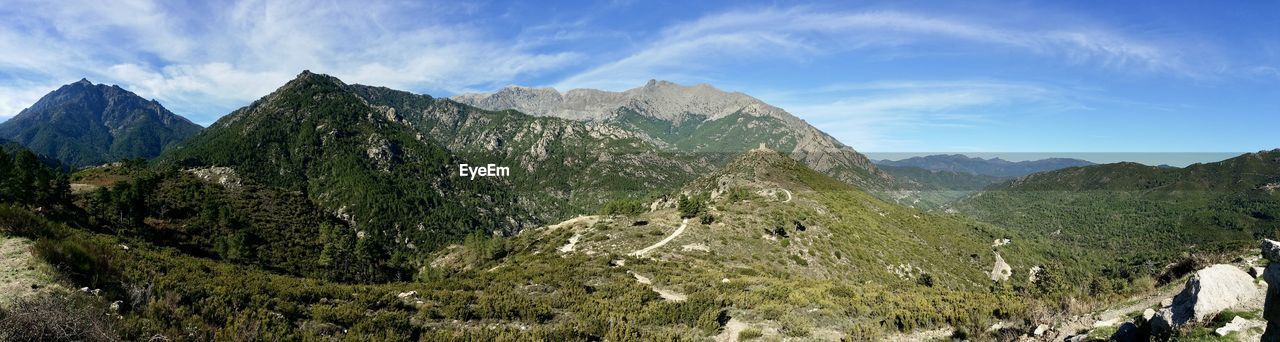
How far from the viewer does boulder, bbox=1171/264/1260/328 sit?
35.9 feet

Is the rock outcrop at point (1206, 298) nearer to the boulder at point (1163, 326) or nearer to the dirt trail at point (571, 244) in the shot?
the boulder at point (1163, 326)

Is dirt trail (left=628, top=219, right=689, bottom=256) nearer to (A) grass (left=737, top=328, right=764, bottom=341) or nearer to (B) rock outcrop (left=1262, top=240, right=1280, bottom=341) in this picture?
(A) grass (left=737, top=328, right=764, bottom=341)

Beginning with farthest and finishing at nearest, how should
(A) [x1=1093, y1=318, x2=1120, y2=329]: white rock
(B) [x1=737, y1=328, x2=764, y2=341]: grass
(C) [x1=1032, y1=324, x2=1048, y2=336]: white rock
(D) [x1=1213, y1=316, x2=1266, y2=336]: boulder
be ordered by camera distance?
(B) [x1=737, y1=328, x2=764, y2=341]: grass → (C) [x1=1032, y1=324, x2=1048, y2=336]: white rock → (A) [x1=1093, y1=318, x2=1120, y2=329]: white rock → (D) [x1=1213, y1=316, x2=1266, y2=336]: boulder

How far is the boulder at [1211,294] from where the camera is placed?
1095 cm

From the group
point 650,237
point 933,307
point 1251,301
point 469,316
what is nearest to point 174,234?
point 650,237

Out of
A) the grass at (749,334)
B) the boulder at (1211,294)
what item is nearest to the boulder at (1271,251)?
the boulder at (1211,294)

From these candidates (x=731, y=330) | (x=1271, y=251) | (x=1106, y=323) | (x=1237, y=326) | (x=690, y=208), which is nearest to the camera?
(x=1271, y=251)

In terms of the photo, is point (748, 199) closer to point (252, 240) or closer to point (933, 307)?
point (933, 307)

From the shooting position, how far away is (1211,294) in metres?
11.1

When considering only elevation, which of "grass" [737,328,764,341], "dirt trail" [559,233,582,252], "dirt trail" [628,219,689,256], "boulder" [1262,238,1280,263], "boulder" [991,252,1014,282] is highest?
"boulder" [1262,238,1280,263]

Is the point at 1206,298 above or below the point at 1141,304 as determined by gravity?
above

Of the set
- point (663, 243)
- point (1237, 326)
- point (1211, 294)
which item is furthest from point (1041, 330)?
point (663, 243)

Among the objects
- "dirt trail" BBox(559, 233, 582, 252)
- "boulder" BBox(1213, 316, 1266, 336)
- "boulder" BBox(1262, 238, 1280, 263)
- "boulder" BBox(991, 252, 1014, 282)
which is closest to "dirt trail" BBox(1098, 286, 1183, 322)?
"boulder" BBox(1213, 316, 1266, 336)

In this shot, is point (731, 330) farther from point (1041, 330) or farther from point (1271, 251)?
point (1271, 251)
